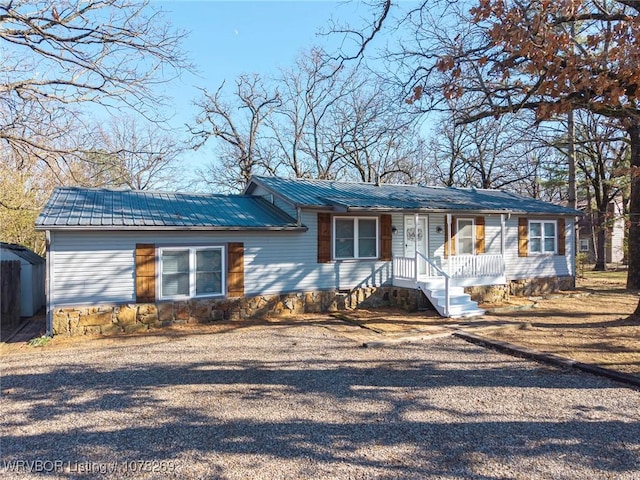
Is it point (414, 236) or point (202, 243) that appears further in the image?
point (414, 236)

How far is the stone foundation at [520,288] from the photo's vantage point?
12.1 m

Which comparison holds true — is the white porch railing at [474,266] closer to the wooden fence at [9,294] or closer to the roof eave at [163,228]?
the roof eave at [163,228]

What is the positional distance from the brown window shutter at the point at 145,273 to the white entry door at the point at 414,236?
6.90 meters

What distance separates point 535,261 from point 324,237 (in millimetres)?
7787

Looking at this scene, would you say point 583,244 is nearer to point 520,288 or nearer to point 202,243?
point 520,288

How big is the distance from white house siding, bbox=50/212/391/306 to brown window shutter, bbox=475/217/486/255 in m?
3.20

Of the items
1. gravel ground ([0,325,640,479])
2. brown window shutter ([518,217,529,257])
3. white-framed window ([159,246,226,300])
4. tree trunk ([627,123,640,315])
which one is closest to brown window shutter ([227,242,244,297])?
white-framed window ([159,246,226,300])

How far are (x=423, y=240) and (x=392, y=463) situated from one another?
369 inches

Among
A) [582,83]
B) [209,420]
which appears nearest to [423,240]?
[582,83]

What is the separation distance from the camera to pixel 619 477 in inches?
124

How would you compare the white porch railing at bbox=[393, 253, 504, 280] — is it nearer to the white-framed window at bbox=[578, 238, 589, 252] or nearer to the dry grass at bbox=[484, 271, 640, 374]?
the dry grass at bbox=[484, 271, 640, 374]

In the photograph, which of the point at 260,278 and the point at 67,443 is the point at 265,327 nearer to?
the point at 260,278

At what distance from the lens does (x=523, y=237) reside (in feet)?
44.7

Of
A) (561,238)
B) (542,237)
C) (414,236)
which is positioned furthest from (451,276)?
(561,238)
